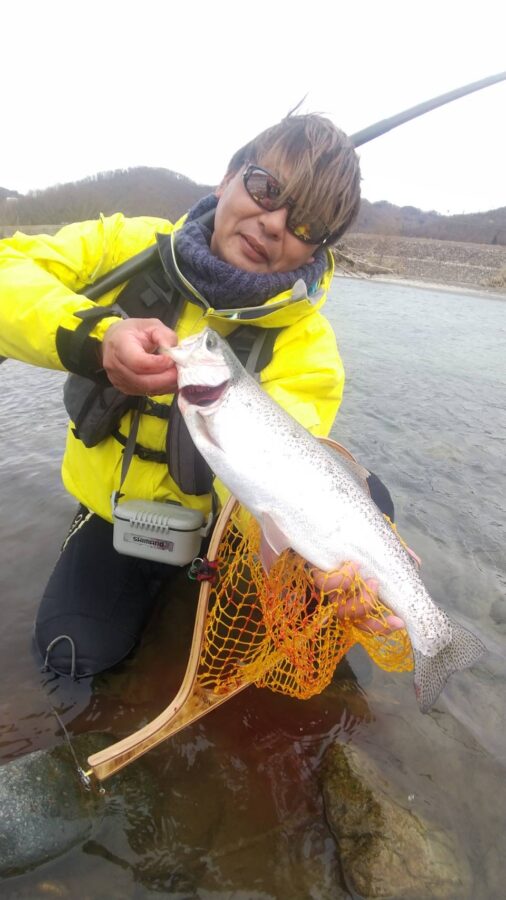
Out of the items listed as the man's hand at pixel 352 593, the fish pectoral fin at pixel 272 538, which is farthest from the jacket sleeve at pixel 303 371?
the man's hand at pixel 352 593

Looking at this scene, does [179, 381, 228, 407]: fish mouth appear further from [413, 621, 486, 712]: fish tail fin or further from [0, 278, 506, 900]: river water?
[0, 278, 506, 900]: river water

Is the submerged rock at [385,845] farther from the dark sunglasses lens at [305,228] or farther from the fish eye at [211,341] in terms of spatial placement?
the dark sunglasses lens at [305,228]

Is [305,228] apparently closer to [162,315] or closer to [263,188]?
[263,188]

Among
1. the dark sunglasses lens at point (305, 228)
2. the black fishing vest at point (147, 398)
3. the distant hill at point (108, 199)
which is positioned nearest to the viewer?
the dark sunglasses lens at point (305, 228)

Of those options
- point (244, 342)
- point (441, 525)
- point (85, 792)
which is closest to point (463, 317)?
point (441, 525)

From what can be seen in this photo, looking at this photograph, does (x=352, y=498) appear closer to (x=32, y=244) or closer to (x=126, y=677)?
(x=126, y=677)

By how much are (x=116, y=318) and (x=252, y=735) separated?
2.47m

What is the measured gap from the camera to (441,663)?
105 inches

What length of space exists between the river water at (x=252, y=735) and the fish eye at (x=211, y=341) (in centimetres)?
218

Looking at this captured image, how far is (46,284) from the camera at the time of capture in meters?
2.71

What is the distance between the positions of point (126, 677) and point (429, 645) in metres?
1.92

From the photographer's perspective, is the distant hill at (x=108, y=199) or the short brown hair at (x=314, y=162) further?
the distant hill at (x=108, y=199)

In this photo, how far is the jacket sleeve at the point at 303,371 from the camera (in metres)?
3.21

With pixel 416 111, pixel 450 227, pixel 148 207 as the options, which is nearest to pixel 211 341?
pixel 416 111
